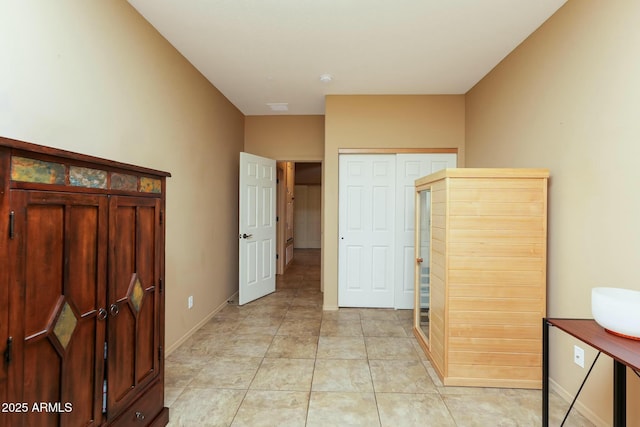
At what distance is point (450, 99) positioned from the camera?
377 centimetres

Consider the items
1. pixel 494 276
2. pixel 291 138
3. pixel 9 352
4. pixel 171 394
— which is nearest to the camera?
pixel 9 352

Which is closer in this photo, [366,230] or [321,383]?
[321,383]

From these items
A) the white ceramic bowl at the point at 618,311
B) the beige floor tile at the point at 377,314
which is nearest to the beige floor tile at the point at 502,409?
the white ceramic bowl at the point at 618,311

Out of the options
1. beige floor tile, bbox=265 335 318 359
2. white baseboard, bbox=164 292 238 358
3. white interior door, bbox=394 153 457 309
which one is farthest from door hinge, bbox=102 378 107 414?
white interior door, bbox=394 153 457 309

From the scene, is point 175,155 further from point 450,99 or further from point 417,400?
point 450,99

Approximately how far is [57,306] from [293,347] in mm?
2040

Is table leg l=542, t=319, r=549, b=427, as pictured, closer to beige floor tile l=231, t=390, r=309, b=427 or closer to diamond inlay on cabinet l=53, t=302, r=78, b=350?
beige floor tile l=231, t=390, r=309, b=427

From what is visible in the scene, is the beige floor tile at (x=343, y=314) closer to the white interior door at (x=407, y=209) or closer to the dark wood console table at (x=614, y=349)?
the white interior door at (x=407, y=209)

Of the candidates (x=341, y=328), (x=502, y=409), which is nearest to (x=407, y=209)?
(x=341, y=328)

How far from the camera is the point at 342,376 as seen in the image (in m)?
2.33

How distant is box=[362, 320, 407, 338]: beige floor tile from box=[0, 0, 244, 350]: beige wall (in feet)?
5.74

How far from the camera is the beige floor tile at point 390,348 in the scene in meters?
2.67

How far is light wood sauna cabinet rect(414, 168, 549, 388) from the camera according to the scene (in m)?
2.19

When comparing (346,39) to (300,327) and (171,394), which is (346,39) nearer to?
(300,327)
